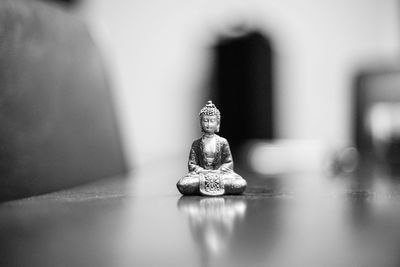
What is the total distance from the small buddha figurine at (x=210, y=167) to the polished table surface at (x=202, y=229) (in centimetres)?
2

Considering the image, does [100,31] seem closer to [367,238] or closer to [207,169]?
[207,169]

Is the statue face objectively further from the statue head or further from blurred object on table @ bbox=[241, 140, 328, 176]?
blurred object on table @ bbox=[241, 140, 328, 176]

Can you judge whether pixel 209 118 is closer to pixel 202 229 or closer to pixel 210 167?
pixel 210 167

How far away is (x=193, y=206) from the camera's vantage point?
2.39 ft

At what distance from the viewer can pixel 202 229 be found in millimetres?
574

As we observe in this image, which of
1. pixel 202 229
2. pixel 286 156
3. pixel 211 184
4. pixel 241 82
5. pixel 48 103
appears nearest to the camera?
pixel 202 229

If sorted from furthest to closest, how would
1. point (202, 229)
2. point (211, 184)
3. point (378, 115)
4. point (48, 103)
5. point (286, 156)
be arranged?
point (378, 115) → point (286, 156) → point (48, 103) → point (211, 184) → point (202, 229)

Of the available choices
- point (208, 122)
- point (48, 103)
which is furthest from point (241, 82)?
point (208, 122)

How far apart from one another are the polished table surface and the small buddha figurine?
0.07ft

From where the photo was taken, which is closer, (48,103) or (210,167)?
(210,167)

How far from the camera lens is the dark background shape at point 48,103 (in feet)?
3.22

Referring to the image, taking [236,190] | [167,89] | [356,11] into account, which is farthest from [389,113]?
[236,190]

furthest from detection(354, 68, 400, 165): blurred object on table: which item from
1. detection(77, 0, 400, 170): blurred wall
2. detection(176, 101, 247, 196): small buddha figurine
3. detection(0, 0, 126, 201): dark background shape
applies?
detection(176, 101, 247, 196): small buddha figurine

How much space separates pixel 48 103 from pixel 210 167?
1.70 ft
